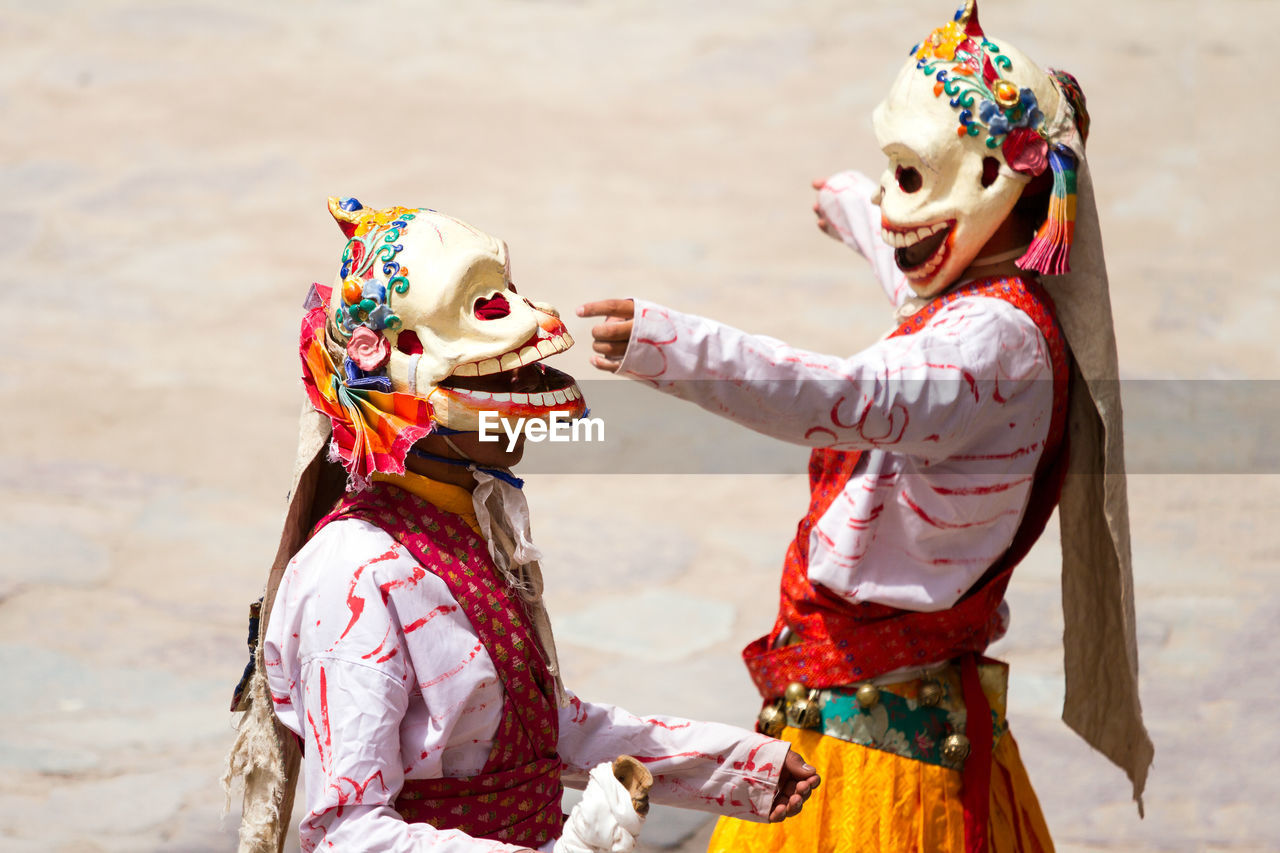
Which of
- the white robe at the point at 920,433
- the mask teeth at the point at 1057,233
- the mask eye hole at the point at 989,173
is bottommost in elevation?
the white robe at the point at 920,433

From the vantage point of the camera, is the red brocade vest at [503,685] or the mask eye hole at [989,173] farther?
the mask eye hole at [989,173]

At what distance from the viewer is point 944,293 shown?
284 cm

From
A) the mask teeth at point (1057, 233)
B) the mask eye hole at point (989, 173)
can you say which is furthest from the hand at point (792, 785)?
the mask eye hole at point (989, 173)

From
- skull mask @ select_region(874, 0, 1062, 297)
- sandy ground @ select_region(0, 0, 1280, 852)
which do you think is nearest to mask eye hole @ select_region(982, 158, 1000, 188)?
skull mask @ select_region(874, 0, 1062, 297)

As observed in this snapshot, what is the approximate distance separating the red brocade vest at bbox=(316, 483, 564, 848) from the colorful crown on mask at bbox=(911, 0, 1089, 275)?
1.09 m

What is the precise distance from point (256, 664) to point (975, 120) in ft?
4.77

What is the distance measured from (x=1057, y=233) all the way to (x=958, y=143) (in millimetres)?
224

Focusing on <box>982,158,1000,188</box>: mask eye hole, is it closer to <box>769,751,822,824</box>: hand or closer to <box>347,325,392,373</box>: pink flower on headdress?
<box>769,751,822,824</box>: hand

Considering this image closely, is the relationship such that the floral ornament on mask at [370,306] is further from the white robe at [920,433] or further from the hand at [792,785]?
the hand at [792,785]

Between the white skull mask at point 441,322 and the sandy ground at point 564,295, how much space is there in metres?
2.06

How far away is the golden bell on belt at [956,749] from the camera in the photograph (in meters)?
2.79

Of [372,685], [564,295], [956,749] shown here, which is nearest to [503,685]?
[372,685]

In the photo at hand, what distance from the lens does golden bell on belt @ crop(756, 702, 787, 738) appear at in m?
2.88

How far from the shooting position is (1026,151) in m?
2.72
